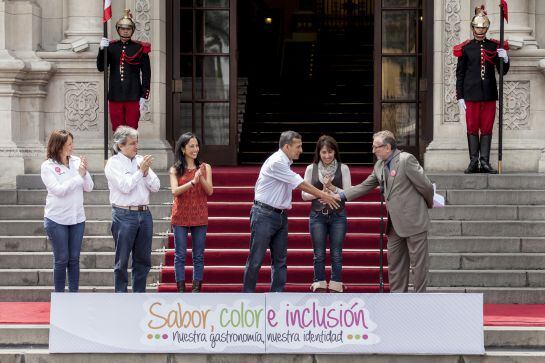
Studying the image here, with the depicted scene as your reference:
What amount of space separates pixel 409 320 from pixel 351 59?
17619mm

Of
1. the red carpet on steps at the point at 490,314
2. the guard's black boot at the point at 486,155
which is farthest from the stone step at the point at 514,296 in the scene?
the guard's black boot at the point at 486,155

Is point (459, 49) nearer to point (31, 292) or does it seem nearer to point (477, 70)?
point (477, 70)

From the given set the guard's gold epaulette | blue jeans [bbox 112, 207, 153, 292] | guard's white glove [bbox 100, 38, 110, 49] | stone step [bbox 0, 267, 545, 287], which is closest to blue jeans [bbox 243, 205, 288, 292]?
blue jeans [bbox 112, 207, 153, 292]

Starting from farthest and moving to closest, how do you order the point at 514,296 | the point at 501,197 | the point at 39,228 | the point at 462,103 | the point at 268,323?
the point at 462,103 → the point at 501,197 → the point at 39,228 → the point at 514,296 → the point at 268,323

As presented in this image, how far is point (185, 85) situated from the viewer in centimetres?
1823

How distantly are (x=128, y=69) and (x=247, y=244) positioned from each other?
10.3 ft

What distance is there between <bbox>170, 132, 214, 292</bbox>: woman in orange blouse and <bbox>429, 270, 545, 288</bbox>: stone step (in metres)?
2.83

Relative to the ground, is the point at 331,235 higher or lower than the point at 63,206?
lower

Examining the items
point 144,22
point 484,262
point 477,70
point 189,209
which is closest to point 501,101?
point 477,70

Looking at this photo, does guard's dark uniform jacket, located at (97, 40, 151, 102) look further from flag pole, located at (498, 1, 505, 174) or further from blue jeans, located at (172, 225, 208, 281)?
flag pole, located at (498, 1, 505, 174)

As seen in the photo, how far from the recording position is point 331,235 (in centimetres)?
1327

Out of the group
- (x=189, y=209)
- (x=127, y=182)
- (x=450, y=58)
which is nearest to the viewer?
(x=127, y=182)

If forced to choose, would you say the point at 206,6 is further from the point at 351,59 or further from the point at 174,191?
the point at 351,59

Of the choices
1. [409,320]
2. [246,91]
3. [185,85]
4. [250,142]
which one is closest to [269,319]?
[409,320]
